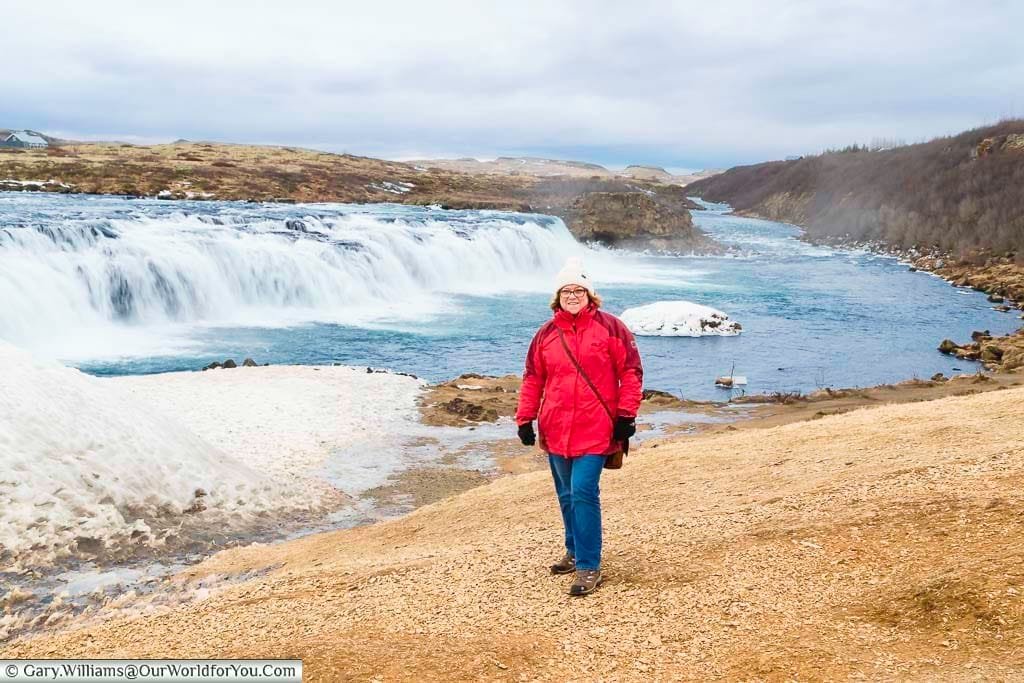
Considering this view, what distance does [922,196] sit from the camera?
64.1 m

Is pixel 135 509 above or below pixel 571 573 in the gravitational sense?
below

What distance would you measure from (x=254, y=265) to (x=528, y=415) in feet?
89.8

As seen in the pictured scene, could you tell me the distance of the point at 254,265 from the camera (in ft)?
103

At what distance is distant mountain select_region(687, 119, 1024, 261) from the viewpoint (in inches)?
2010

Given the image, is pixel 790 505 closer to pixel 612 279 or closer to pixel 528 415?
pixel 528 415

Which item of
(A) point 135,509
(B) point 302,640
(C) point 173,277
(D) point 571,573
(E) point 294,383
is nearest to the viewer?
(B) point 302,640

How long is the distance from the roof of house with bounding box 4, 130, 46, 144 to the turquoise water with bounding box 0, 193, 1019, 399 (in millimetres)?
90533

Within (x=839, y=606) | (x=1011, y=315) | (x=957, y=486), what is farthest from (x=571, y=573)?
(x=1011, y=315)

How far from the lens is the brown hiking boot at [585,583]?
5.95 m

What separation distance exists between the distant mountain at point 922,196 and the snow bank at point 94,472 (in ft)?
143

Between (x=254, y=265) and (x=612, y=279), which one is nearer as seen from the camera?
(x=254, y=265)

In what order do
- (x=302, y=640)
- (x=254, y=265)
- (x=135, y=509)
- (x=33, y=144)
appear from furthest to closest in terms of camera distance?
(x=33, y=144), (x=254, y=265), (x=135, y=509), (x=302, y=640)

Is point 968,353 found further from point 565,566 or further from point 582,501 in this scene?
point 582,501

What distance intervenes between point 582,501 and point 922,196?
66.6 metres
